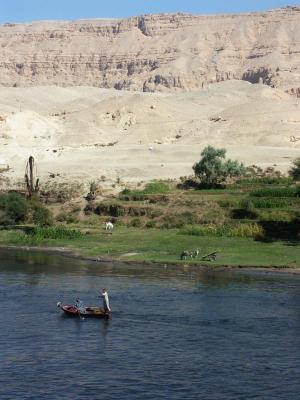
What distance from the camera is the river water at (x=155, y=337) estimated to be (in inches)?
1072

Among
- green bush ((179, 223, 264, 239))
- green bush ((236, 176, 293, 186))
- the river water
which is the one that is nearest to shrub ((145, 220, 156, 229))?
green bush ((179, 223, 264, 239))

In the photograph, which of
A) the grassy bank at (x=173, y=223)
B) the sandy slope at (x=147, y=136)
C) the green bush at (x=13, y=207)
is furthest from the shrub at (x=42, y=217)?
the sandy slope at (x=147, y=136)

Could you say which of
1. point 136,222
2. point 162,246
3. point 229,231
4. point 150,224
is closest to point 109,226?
point 136,222

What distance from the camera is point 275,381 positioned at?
27.7m

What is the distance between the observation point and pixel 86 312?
37094mm

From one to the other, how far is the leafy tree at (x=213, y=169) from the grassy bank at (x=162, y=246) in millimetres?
14699

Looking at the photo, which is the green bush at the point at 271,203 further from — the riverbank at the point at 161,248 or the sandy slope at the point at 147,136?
the sandy slope at the point at 147,136

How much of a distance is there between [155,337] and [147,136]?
3232 inches

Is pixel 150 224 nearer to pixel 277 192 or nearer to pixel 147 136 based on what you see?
pixel 277 192

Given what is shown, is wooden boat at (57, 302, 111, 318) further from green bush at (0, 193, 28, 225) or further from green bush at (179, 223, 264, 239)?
green bush at (0, 193, 28, 225)

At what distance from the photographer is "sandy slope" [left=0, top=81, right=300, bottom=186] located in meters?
89.9

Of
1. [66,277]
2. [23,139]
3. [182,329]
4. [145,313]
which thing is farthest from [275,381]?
[23,139]

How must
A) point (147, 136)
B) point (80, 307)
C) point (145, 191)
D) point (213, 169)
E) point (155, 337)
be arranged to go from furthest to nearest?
point (147, 136) < point (213, 169) < point (145, 191) < point (80, 307) < point (155, 337)

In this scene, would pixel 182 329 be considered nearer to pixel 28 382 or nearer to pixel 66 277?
pixel 28 382
